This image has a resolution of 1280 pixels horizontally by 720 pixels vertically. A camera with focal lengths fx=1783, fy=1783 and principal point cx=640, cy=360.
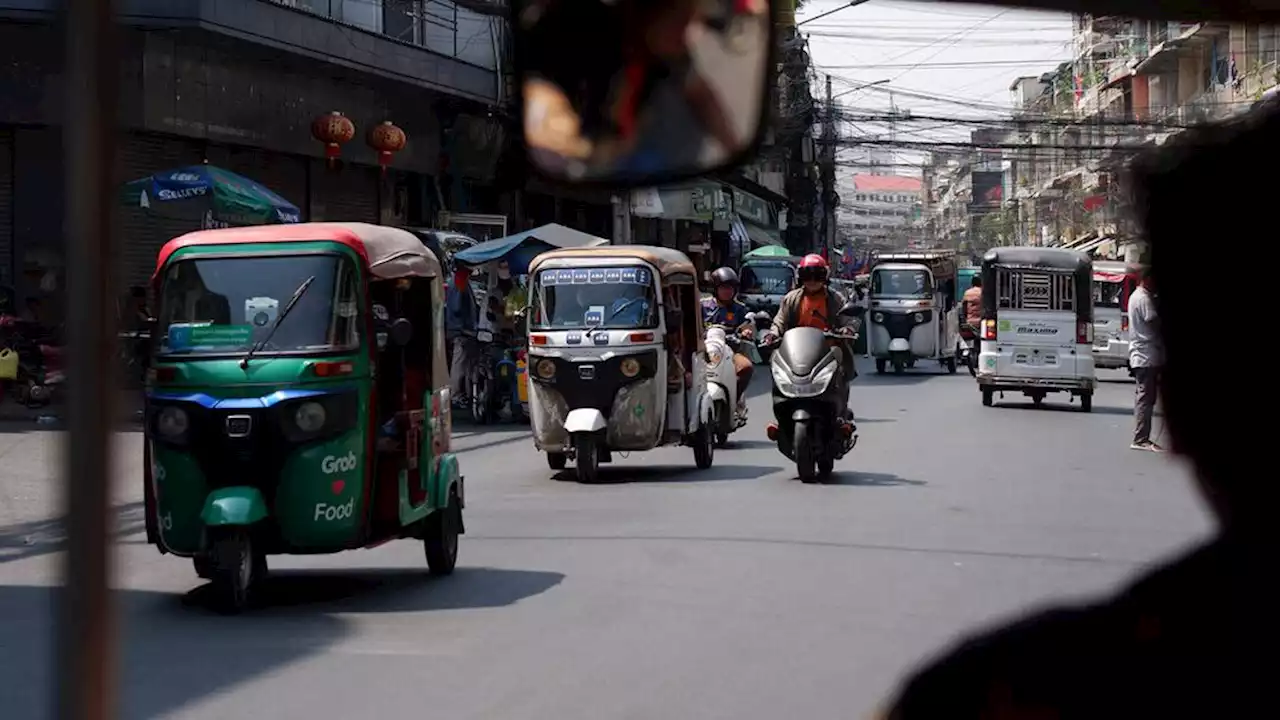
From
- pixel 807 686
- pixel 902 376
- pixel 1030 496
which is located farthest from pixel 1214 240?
pixel 902 376

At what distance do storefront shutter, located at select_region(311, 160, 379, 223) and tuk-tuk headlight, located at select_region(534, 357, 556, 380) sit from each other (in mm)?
9310

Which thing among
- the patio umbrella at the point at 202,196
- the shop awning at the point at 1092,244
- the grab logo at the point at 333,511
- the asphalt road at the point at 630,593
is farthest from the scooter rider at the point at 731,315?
the shop awning at the point at 1092,244

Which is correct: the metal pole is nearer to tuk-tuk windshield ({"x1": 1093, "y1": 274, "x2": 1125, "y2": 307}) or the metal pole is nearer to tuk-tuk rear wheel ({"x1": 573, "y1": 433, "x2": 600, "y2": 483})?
tuk-tuk rear wheel ({"x1": 573, "y1": 433, "x2": 600, "y2": 483})

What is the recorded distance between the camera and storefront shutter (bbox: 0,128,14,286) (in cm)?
1786

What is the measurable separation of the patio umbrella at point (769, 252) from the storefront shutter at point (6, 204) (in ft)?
71.2

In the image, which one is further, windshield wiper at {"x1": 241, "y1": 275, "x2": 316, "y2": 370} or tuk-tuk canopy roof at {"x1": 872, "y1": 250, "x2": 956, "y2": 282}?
tuk-tuk canopy roof at {"x1": 872, "y1": 250, "x2": 956, "y2": 282}

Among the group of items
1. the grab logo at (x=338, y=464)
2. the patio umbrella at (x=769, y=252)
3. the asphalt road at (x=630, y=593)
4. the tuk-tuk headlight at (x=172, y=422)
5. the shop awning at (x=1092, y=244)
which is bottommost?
the asphalt road at (x=630, y=593)

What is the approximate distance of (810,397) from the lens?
12.7 meters

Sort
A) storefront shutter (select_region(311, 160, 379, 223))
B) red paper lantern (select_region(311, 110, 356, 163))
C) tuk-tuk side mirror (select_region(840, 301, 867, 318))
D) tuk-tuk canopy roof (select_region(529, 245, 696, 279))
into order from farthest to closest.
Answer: storefront shutter (select_region(311, 160, 379, 223))
red paper lantern (select_region(311, 110, 356, 163))
tuk-tuk canopy roof (select_region(529, 245, 696, 279))
tuk-tuk side mirror (select_region(840, 301, 867, 318))

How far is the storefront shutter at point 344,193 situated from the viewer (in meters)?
22.3

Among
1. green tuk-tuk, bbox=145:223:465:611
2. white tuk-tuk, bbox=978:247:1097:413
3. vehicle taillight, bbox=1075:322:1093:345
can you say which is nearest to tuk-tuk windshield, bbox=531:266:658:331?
green tuk-tuk, bbox=145:223:465:611

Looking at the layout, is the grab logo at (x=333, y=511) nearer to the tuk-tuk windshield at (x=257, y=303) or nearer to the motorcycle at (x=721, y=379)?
the tuk-tuk windshield at (x=257, y=303)

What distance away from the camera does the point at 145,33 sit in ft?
59.0

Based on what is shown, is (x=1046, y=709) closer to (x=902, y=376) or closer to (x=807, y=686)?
(x=807, y=686)
